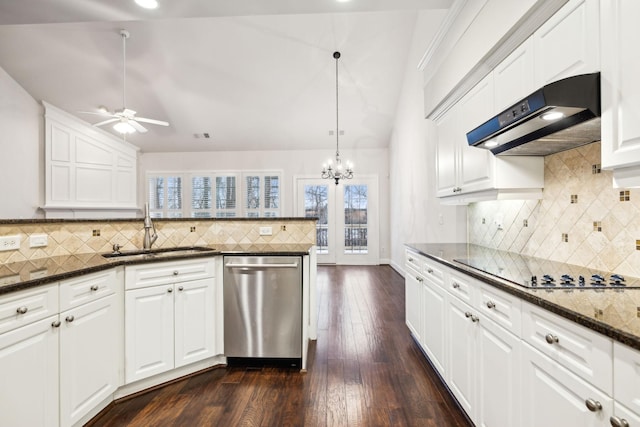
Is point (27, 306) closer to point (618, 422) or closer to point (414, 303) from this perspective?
point (618, 422)

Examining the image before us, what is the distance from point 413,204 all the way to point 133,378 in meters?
4.19

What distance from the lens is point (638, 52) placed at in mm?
961

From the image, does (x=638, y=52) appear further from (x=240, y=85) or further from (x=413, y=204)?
(x=240, y=85)

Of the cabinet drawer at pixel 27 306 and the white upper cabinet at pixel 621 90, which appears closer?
the white upper cabinet at pixel 621 90

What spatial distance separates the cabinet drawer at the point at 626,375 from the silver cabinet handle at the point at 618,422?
0.04 metres

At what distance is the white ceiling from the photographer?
4199 mm

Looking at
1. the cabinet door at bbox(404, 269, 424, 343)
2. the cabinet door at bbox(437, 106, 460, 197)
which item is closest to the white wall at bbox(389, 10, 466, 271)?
the cabinet door at bbox(437, 106, 460, 197)

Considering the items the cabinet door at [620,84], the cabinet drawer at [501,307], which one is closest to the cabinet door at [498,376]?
the cabinet drawer at [501,307]

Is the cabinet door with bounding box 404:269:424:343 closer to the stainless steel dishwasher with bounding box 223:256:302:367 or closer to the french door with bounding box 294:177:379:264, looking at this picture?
the stainless steel dishwasher with bounding box 223:256:302:367

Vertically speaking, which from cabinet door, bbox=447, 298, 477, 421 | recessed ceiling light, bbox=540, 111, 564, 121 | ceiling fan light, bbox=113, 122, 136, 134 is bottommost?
cabinet door, bbox=447, 298, 477, 421

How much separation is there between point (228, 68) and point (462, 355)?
16.7 ft

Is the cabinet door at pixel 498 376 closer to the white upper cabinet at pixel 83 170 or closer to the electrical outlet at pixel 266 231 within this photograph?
the electrical outlet at pixel 266 231

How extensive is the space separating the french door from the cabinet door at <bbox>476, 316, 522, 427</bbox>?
18.0ft

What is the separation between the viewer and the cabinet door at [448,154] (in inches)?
94.4
